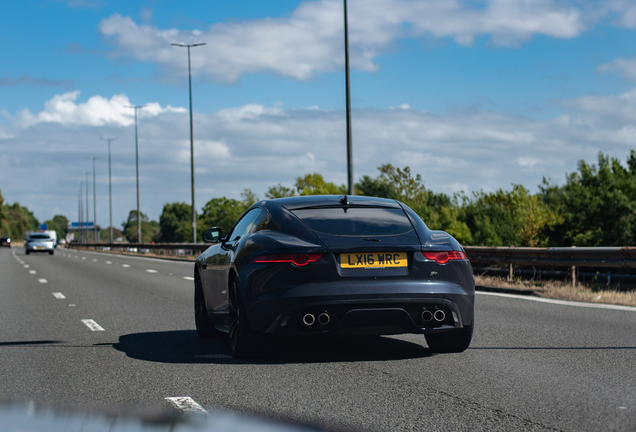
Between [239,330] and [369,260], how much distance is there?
130cm

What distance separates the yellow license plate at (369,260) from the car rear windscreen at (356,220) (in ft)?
0.71

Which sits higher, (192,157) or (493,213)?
(192,157)

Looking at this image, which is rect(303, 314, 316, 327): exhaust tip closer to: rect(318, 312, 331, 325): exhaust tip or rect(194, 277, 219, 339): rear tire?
rect(318, 312, 331, 325): exhaust tip

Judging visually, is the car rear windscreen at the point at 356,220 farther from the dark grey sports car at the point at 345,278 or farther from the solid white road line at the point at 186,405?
the solid white road line at the point at 186,405

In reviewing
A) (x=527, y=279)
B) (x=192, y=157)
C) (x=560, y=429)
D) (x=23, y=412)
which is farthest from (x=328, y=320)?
(x=192, y=157)

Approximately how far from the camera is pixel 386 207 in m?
7.18

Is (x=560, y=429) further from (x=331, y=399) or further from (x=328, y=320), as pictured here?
(x=328, y=320)

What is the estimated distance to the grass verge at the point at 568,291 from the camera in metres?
11.8

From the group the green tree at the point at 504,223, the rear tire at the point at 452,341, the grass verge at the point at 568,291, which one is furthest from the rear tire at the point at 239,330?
the green tree at the point at 504,223

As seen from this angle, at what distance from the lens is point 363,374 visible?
20.4ft

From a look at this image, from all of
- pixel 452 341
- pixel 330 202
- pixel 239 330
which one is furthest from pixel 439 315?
pixel 239 330

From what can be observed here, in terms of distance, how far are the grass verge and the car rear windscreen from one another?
5.90 meters

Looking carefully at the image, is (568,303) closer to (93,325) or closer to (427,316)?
(427,316)

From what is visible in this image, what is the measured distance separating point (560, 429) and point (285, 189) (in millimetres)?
96587
